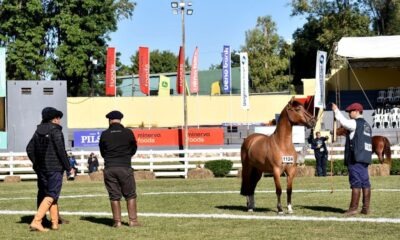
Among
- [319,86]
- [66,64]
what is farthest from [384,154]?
[66,64]

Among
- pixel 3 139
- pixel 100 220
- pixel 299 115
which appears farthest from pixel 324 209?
pixel 3 139

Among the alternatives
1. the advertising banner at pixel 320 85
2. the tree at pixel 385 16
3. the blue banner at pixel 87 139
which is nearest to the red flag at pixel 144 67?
the blue banner at pixel 87 139

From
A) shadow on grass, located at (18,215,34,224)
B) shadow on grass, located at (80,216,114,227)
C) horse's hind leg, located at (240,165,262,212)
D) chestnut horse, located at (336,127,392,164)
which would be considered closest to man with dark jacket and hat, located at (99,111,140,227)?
shadow on grass, located at (80,216,114,227)

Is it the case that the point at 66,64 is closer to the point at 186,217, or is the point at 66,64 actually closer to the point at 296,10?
the point at 296,10

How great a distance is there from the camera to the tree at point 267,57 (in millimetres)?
73400

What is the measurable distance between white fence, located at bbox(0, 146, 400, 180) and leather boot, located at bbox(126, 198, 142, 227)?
1925cm

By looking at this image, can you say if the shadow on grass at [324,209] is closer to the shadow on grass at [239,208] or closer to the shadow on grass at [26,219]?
the shadow on grass at [239,208]

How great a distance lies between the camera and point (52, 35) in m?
63.3

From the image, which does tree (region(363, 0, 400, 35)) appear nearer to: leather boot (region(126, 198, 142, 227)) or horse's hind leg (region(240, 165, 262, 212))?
horse's hind leg (region(240, 165, 262, 212))

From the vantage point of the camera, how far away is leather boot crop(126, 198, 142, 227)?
39.5 feet

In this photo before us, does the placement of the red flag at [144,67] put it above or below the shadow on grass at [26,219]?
above

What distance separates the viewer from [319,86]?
127 feet

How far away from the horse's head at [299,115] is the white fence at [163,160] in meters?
18.1

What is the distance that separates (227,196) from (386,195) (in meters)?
3.87
